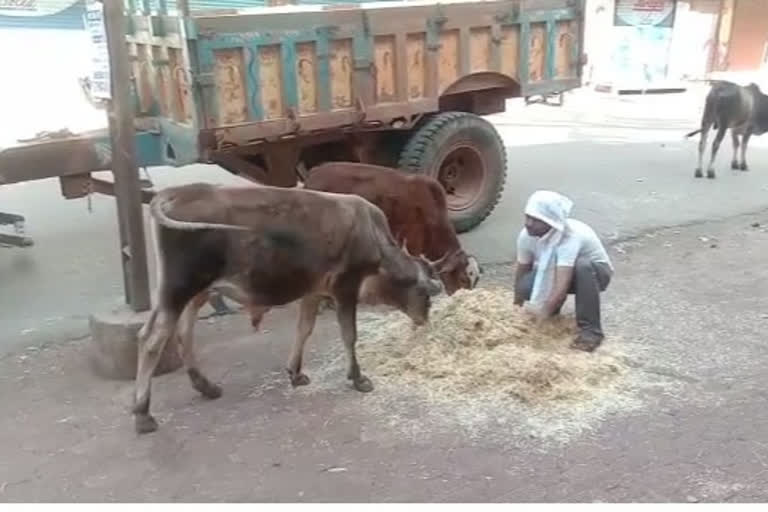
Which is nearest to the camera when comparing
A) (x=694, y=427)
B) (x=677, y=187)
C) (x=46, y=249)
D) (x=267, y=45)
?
(x=694, y=427)

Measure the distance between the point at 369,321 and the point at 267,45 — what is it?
2094 mm

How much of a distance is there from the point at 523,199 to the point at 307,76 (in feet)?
11.0

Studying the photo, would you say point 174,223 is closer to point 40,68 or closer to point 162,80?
point 162,80

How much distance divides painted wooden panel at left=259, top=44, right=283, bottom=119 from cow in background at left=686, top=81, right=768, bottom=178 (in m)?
5.81

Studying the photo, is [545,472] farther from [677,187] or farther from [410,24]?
[677,187]

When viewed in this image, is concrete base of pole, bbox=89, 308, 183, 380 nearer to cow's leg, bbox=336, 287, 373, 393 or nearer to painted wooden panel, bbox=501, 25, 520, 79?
cow's leg, bbox=336, 287, 373, 393

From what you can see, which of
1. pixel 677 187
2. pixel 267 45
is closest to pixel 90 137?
pixel 267 45

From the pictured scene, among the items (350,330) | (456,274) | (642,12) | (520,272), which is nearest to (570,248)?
(520,272)

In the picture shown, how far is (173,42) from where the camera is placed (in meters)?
5.90

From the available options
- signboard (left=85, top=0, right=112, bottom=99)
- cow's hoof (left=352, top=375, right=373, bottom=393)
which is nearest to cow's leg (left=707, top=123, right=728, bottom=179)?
cow's hoof (left=352, top=375, right=373, bottom=393)

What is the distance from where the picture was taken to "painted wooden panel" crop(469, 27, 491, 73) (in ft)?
23.7

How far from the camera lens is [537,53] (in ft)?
25.6

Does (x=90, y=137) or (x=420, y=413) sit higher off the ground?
(x=90, y=137)

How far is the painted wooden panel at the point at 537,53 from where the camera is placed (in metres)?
7.71
